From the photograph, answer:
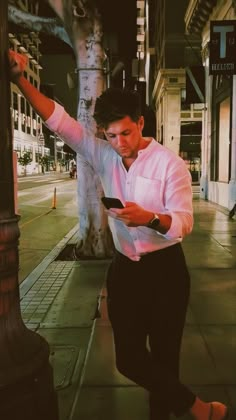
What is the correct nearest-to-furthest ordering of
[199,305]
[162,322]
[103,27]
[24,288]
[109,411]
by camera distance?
[162,322]
[109,411]
[199,305]
[24,288]
[103,27]

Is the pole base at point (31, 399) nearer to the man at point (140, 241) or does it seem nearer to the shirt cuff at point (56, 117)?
the man at point (140, 241)

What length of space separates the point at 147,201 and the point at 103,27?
639 centimetres

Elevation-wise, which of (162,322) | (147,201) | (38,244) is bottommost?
(38,244)

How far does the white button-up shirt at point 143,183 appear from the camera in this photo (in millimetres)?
2410

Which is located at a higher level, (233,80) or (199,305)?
(233,80)

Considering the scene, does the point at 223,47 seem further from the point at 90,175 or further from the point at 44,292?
the point at 44,292

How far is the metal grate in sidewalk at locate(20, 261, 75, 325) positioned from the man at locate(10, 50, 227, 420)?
9.13 feet

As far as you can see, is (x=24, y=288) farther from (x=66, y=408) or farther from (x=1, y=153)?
(x=1, y=153)

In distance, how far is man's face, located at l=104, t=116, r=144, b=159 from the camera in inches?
95.2

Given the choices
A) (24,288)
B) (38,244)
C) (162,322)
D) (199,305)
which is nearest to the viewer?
(162,322)

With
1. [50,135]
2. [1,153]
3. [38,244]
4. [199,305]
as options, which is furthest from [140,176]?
[50,135]

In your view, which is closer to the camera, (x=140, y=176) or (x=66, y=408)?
(x=140, y=176)

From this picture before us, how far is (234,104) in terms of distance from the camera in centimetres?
1630

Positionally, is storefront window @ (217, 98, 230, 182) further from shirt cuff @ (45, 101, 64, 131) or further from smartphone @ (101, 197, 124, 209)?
smartphone @ (101, 197, 124, 209)
